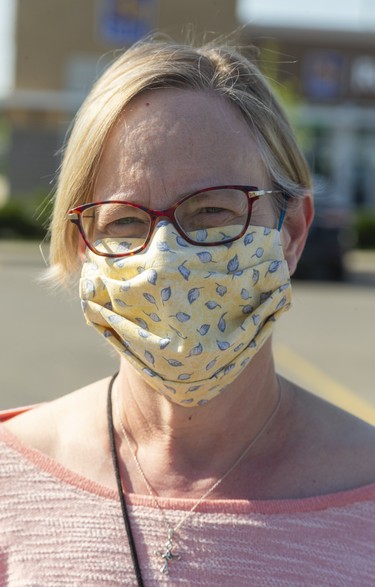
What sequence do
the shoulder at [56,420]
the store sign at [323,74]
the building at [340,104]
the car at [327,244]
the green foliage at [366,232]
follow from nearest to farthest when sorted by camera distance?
1. the shoulder at [56,420]
2. the car at [327,244]
3. the green foliage at [366,232]
4. the building at [340,104]
5. the store sign at [323,74]

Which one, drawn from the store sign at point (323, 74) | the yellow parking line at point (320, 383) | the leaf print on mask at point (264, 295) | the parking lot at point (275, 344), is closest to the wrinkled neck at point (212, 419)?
the leaf print on mask at point (264, 295)

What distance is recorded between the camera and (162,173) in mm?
1889

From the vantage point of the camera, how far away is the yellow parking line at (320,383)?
718cm

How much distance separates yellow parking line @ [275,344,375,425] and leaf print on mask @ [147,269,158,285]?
4.88 meters

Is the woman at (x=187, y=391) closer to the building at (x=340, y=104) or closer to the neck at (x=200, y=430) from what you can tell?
the neck at (x=200, y=430)

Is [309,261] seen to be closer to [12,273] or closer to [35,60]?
[12,273]

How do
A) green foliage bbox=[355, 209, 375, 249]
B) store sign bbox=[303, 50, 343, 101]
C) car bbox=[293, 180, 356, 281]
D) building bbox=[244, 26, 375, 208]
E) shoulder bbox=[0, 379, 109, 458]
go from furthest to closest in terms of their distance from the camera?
1. store sign bbox=[303, 50, 343, 101]
2. building bbox=[244, 26, 375, 208]
3. green foliage bbox=[355, 209, 375, 249]
4. car bbox=[293, 180, 356, 281]
5. shoulder bbox=[0, 379, 109, 458]

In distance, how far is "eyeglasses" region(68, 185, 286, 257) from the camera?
1.90 metres

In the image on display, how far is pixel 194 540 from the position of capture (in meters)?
1.85

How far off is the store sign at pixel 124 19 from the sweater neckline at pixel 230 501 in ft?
92.2

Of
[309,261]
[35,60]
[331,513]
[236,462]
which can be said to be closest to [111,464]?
[236,462]

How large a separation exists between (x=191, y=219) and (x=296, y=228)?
0.31 m

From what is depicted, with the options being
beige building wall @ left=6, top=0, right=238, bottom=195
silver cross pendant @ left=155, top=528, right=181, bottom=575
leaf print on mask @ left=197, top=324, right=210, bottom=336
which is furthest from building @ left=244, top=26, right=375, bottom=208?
silver cross pendant @ left=155, top=528, right=181, bottom=575

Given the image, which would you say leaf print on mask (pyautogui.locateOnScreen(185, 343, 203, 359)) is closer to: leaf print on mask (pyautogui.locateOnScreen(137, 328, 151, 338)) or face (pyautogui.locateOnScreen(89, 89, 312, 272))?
leaf print on mask (pyautogui.locateOnScreen(137, 328, 151, 338))
